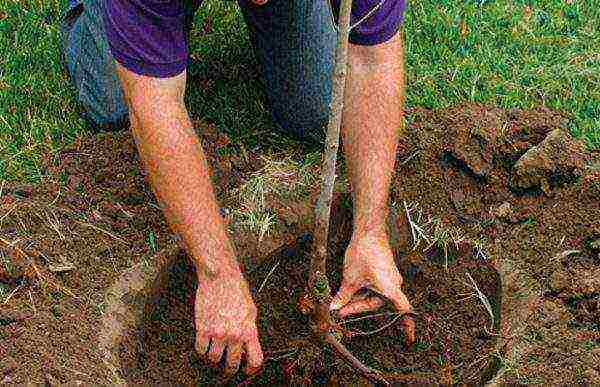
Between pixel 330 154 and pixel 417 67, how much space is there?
4.68 ft

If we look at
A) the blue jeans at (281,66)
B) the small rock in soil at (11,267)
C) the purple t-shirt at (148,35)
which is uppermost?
the purple t-shirt at (148,35)

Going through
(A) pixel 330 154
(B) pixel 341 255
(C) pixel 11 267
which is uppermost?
(A) pixel 330 154

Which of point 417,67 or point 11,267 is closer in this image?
point 11,267

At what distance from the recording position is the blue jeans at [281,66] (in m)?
3.09

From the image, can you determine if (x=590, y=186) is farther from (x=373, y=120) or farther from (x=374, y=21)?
(x=374, y=21)

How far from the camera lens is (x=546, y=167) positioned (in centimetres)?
276

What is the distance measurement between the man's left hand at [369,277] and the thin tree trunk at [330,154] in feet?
0.64

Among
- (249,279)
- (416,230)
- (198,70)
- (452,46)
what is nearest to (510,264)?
(416,230)

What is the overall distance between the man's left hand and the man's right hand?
256 millimetres

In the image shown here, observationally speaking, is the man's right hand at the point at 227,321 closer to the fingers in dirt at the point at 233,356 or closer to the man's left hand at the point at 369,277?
the fingers in dirt at the point at 233,356

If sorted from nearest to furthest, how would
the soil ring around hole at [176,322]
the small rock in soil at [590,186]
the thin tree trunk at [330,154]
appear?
the thin tree trunk at [330,154], the soil ring around hole at [176,322], the small rock in soil at [590,186]

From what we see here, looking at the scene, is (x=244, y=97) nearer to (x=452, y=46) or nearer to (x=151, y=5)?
(x=452, y=46)

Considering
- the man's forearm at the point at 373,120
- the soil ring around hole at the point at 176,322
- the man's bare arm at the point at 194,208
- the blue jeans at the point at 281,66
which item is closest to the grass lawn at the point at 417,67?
the blue jeans at the point at 281,66

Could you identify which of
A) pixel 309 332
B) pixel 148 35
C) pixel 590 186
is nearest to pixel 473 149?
pixel 590 186
